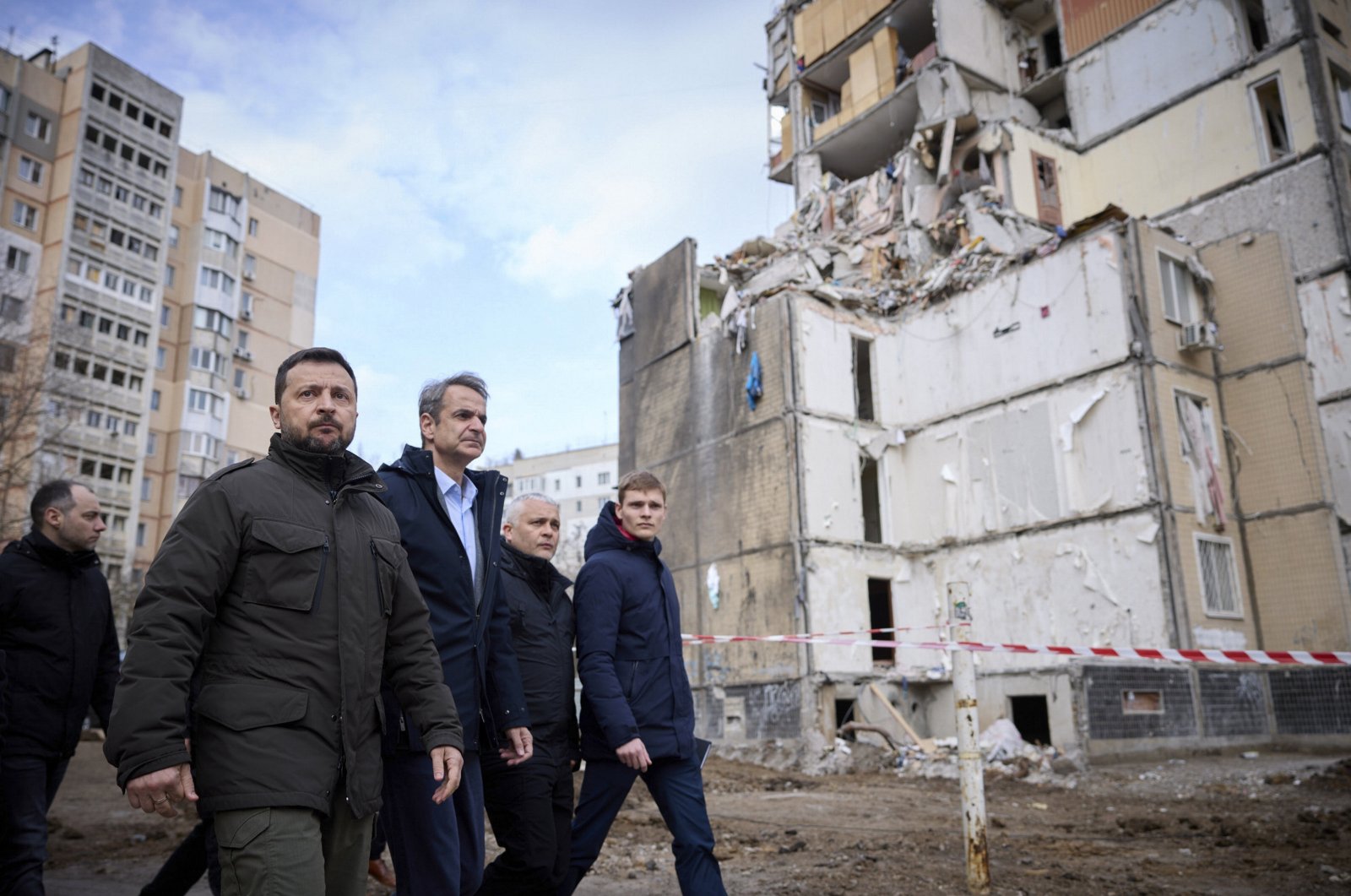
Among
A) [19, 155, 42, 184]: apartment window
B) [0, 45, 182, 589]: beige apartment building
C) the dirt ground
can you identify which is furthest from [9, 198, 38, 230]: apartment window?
the dirt ground

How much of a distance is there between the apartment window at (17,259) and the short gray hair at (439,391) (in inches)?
1943

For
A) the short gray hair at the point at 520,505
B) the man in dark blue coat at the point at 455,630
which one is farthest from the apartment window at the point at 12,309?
the man in dark blue coat at the point at 455,630

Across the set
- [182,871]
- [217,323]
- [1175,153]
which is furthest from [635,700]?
[217,323]

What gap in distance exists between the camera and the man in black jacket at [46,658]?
4430 mm

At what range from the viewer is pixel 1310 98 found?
960 inches

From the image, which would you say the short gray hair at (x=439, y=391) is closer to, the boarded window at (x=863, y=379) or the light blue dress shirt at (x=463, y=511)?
the light blue dress shirt at (x=463, y=511)

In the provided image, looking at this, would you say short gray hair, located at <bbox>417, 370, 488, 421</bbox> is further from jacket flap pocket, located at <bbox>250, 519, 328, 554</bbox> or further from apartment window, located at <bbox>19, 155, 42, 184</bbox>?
apartment window, located at <bbox>19, 155, 42, 184</bbox>

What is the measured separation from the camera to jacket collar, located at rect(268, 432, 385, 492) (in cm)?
298

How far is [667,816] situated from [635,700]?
552mm

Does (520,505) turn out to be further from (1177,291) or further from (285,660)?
(1177,291)

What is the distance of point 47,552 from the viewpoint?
489 cm

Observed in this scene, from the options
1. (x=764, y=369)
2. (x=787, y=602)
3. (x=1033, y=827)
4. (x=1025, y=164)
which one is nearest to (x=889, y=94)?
A: (x=1025, y=164)

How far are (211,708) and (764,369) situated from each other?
1969 centimetres

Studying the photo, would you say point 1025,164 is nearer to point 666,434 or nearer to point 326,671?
point 666,434
